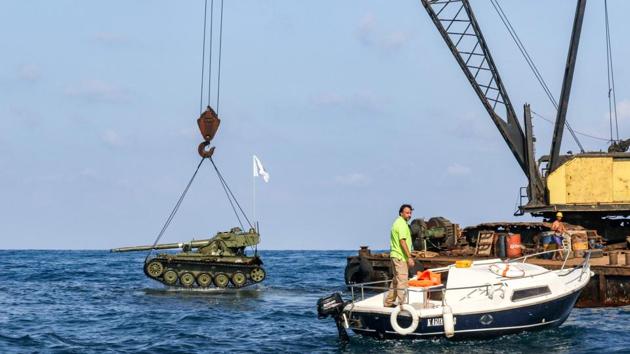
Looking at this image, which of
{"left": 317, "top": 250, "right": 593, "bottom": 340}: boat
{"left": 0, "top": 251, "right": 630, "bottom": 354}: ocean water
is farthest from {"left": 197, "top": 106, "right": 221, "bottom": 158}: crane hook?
{"left": 317, "top": 250, "right": 593, "bottom": 340}: boat

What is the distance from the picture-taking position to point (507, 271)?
75.7 feet

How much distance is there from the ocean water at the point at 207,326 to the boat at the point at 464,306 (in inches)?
15.4

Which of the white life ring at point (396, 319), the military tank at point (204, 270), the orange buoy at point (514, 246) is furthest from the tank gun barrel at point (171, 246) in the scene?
the white life ring at point (396, 319)

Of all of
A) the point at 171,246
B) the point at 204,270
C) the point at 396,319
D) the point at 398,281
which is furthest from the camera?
the point at 171,246

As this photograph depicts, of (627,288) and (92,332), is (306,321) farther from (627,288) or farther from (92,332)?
(627,288)

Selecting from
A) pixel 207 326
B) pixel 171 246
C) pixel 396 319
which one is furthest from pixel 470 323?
pixel 171 246

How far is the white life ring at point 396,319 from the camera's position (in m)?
21.7

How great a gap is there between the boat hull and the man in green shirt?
63cm

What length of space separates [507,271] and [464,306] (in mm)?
1845

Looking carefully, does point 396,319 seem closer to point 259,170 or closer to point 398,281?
point 398,281

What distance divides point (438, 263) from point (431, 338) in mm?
15482

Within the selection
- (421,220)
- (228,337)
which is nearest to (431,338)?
(228,337)

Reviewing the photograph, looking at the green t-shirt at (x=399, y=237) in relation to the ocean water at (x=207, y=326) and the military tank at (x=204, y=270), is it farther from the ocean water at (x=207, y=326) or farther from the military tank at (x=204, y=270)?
the military tank at (x=204, y=270)

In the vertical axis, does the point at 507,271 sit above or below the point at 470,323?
above
